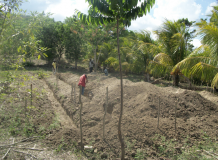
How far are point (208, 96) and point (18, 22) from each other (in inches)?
347

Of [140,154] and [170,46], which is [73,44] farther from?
[140,154]

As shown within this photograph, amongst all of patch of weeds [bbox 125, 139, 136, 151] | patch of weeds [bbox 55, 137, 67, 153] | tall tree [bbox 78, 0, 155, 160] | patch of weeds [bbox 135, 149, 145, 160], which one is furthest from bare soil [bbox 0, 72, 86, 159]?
tall tree [bbox 78, 0, 155, 160]

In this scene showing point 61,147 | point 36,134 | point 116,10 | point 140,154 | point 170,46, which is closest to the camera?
point 116,10

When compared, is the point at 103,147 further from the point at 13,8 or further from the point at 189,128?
the point at 13,8

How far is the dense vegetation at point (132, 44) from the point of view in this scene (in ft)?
10.9

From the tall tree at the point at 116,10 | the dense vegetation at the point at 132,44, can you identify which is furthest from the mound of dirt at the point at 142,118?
the tall tree at the point at 116,10

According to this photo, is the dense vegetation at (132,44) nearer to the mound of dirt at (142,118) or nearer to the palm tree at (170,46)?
the palm tree at (170,46)

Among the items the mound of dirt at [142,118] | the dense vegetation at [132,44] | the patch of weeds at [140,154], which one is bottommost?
the patch of weeds at [140,154]

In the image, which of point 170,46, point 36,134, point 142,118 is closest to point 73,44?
point 170,46

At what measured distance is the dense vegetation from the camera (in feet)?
10.9

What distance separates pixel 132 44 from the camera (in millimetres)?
14609

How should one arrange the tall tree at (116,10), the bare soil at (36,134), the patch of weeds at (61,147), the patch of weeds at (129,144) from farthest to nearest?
the patch of weeds at (129,144), the patch of weeds at (61,147), the bare soil at (36,134), the tall tree at (116,10)

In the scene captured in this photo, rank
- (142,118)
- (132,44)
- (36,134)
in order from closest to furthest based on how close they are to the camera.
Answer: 1. (36,134)
2. (142,118)
3. (132,44)

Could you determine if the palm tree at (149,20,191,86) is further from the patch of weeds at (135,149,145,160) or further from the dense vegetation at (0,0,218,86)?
the patch of weeds at (135,149,145,160)
